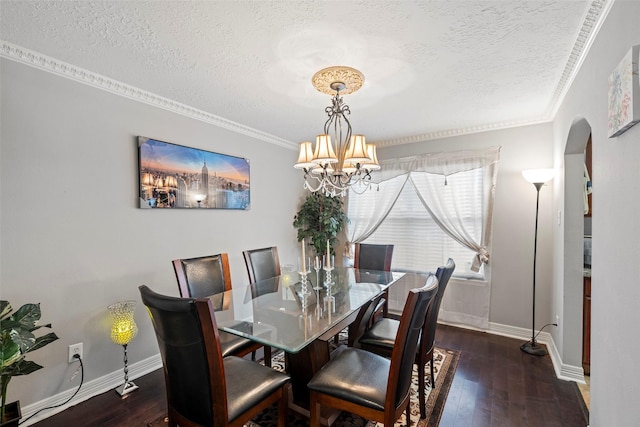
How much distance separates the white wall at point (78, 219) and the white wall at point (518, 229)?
3.37 meters

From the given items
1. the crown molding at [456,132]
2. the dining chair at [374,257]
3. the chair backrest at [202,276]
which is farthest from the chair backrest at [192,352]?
the crown molding at [456,132]

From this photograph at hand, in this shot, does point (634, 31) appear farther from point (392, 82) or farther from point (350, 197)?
point (350, 197)

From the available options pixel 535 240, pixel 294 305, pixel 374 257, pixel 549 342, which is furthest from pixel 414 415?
pixel 535 240

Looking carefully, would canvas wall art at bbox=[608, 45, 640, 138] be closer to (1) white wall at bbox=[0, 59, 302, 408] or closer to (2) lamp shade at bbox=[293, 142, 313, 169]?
(2) lamp shade at bbox=[293, 142, 313, 169]

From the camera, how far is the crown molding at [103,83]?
1.84 metres

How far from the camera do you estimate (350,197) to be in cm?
440

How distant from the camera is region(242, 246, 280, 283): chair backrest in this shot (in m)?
2.78

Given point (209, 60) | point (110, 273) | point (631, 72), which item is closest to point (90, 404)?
point (110, 273)

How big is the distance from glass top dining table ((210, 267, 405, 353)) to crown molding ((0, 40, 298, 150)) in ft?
5.86

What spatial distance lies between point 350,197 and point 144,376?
3.21 m

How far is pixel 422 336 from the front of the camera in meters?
1.92

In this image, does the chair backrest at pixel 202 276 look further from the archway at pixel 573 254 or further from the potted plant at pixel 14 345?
the archway at pixel 573 254

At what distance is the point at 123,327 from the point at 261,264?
1.21 metres

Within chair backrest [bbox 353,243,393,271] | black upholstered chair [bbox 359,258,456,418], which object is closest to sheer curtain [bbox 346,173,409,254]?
chair backrest [bbox 353,243,393,271]
